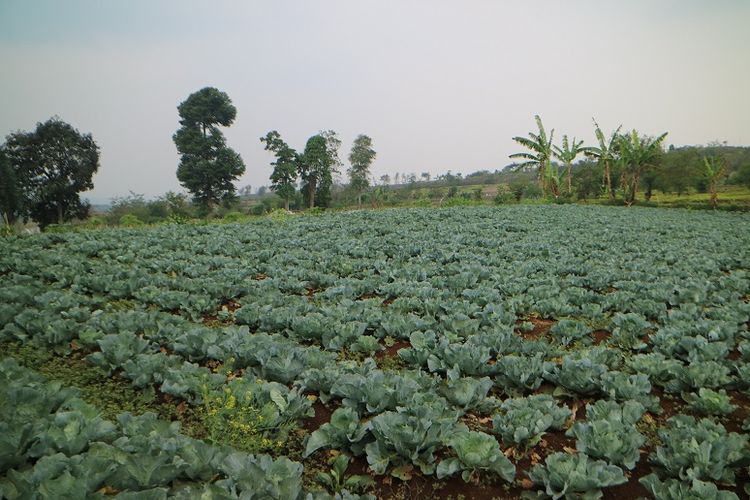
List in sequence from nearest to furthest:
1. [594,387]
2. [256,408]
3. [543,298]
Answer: [256,408] < [594,387] < [543,298]

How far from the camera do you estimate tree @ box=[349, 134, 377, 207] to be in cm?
7031

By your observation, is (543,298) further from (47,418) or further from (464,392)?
(47,418)

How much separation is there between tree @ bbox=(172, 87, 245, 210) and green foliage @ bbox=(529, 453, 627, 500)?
51566 millimetres

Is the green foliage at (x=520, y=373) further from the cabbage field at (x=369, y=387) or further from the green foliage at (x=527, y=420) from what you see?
the green foliage at (x=527, y=420)

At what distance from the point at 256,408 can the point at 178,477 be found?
1.04 meters

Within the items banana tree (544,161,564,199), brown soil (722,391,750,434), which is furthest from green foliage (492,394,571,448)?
banana tree (544,161,564,199)

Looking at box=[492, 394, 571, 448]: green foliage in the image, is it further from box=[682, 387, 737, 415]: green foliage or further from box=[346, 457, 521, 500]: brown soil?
box=[682, 387, 737, 415]: green foliage

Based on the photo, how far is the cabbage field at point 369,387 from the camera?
113 inches

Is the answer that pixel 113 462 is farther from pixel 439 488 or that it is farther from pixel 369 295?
pixel 369 295

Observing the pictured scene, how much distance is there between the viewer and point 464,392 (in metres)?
4.19

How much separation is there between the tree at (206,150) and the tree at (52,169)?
10871 mm

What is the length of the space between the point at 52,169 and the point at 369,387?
57155mm

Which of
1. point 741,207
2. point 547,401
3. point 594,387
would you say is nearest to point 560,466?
point 547,401

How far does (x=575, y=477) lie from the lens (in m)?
2.91
